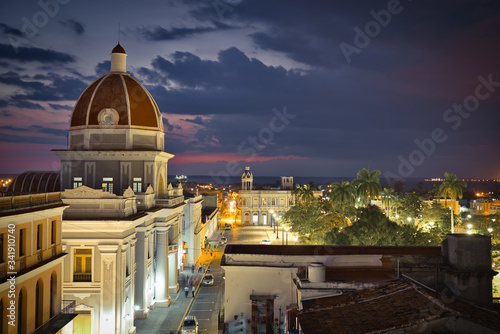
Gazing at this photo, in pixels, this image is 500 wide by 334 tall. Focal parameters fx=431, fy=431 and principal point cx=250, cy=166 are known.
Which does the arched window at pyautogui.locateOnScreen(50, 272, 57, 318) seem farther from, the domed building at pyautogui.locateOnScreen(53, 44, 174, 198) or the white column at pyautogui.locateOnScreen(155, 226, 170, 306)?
the white column at pyautogui.locateOnScreen(155, 226, 170, 306)

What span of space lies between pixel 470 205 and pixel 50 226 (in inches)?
4440

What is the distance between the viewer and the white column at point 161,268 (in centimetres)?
3519

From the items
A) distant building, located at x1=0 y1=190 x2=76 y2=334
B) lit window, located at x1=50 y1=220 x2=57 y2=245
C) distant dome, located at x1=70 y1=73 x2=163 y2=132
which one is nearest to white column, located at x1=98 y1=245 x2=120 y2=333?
distant building, located at x1=0 y1=190 x2=76 y2=334

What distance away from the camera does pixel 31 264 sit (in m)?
18.0

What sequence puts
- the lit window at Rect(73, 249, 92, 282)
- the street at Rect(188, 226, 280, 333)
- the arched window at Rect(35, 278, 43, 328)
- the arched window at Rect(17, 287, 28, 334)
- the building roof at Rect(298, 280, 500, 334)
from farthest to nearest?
the street at Rect(188, 226, 280, 333) < the lit window at Rect(73, 249, 92, 282) < the arched window at Rect(35, 278, 43, 328) < the arched window at Rect(17, 287, 28, 334) < the building roof at Rect(298, 280, 500, 334)

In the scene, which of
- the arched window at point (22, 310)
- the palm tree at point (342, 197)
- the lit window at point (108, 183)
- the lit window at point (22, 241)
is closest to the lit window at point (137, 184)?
the lit window at point (108, 183)

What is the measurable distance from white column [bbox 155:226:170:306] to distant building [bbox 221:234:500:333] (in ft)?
46.2

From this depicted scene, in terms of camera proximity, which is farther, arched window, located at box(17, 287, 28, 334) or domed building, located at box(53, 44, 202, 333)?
domed building, located at box(53, 44, 202, 333)

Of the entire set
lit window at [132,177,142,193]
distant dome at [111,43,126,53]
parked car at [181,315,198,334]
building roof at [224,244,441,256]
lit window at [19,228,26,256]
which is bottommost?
parked car at [181,315,198,334]

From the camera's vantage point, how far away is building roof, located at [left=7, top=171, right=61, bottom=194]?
1377 inches

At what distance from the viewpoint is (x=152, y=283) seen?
34375 mm

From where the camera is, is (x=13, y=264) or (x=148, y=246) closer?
(x=13, y=264)

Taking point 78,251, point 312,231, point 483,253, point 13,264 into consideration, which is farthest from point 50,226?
point 312,231

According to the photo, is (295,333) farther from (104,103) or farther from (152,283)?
(104,103)
